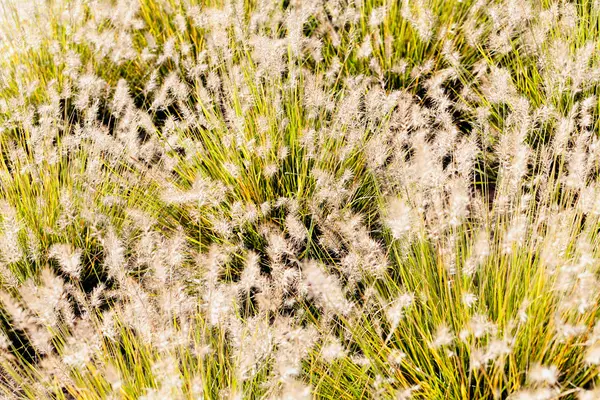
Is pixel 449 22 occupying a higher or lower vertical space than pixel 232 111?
higher

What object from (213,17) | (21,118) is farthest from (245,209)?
(21,118)

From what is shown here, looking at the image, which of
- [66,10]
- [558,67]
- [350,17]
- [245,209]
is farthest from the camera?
[66,10]

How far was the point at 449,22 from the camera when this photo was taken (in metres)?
2.81

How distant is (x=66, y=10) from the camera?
10.2 feet

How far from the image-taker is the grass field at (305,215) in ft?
4.85

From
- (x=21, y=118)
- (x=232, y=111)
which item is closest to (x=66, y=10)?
(x=21, y=118)

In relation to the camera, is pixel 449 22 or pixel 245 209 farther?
pixel 449 22

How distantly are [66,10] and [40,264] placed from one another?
186 centimetres

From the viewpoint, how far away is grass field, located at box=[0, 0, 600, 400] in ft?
4.85

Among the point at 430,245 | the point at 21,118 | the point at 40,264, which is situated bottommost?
the point at 40,264

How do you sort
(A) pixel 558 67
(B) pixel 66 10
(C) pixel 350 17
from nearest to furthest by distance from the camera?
(A) pixel 558 67
(C) pixel 350 17
(B) pixel 66 10

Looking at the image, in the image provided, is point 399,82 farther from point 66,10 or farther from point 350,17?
point 66,10

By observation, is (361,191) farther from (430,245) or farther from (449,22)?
(449,22)

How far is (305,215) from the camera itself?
223 centimetres
